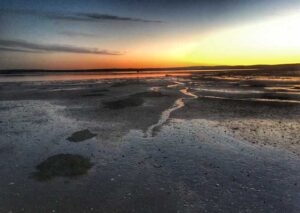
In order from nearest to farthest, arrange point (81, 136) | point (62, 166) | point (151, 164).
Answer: point (62, 166), point (151, 164), point (81, 136)

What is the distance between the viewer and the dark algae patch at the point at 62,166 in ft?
35.0

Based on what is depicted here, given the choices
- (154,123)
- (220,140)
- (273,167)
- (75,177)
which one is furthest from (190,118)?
(75,177)

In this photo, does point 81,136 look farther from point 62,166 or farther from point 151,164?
point 151,164

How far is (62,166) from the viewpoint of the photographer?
11492 mm

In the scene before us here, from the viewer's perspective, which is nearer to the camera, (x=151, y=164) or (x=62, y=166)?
(x=62, y=166)

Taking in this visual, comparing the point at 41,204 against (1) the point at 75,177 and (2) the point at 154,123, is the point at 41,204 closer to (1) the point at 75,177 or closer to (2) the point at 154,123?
(1) the point at 75,177

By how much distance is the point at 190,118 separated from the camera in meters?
21.2

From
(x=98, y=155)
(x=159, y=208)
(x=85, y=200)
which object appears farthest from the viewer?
(x=98, y=155)

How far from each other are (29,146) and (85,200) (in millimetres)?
7017

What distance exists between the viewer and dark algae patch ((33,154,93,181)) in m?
10.7

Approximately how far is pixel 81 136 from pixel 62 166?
486cm

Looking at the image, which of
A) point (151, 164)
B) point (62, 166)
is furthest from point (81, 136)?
point (151, 164)

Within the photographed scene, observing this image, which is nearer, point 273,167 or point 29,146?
point 273,167

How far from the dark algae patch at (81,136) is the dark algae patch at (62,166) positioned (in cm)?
287
